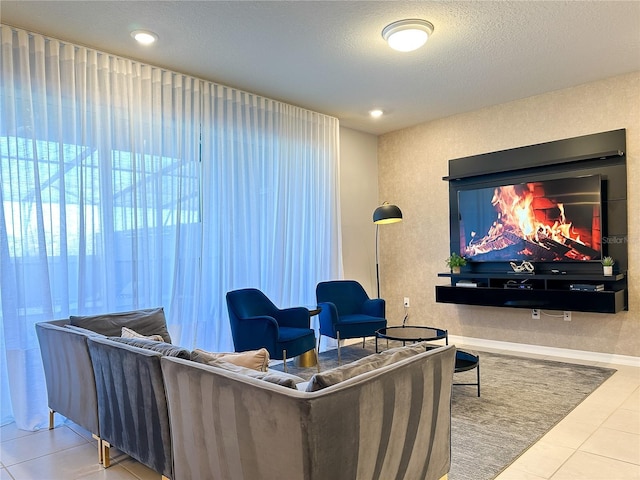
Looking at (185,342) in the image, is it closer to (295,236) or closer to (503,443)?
(295,236)

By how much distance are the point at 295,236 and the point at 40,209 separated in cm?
259

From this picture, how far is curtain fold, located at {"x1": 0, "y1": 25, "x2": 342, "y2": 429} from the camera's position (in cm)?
329

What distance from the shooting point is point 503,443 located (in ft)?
9.25

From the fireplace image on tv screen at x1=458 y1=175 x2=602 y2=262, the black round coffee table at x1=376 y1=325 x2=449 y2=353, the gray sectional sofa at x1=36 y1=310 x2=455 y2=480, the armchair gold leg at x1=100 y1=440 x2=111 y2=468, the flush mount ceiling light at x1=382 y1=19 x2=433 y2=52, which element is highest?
the flush mount ceiling light at x1=382 y1=19 x2=433 y2=52

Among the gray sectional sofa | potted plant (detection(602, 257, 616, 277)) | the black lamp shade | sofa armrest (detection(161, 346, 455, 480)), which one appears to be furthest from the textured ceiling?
sofa armrest (detection(161, 346, 455, 480))

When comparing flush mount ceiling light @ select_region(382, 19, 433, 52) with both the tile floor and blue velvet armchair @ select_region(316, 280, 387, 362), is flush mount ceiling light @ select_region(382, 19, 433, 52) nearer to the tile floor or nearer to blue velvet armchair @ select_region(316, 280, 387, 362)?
blue velvet armchair @ select_region(316, 280, 387, 362)

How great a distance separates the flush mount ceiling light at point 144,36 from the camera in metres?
3.42

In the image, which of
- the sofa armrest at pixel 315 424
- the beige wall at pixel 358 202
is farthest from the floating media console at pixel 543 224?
the sofa armrest at pixel 315 424

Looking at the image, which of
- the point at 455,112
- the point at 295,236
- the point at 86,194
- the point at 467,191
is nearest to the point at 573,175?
the point at 467,191

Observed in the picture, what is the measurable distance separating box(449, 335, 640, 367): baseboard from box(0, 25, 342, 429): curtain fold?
2.08 m

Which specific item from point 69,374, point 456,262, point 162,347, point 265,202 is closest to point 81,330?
point 69,374

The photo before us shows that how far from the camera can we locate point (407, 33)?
339cm

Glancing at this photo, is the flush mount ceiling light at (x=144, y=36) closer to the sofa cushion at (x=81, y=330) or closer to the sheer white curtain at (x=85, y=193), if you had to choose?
the sheer white curtain at (x=85, y=193)

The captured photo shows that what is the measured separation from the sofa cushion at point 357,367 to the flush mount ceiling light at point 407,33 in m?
2.38
